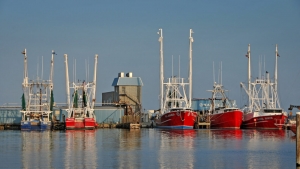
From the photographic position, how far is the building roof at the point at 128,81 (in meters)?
128

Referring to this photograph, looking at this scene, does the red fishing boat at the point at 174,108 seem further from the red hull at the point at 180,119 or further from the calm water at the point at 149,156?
the calm water at the point at 149,156

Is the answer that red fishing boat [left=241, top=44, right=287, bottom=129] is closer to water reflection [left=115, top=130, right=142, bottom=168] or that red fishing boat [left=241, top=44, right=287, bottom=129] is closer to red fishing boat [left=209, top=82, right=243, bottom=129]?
red fishing boat [left=209, top=82, right=243, bottom=129]

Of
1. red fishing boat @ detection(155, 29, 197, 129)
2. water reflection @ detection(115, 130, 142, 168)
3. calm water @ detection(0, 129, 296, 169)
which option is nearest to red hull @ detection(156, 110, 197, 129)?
red fishing boat @ detection(155, 29, 197, 129)

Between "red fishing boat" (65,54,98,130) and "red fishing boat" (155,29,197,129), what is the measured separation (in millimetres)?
11700

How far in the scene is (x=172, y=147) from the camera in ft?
186

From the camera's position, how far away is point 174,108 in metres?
103

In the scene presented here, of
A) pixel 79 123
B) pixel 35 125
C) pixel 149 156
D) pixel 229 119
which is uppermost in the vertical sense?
pixel 229 119

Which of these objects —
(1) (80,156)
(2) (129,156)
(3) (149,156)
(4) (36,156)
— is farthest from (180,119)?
(4) (36,156)

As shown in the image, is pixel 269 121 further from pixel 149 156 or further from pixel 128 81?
pixel 149 156

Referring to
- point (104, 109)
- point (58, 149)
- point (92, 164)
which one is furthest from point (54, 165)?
point (104, 109)

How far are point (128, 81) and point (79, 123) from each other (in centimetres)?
3153

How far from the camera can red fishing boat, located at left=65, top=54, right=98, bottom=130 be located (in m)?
99.0

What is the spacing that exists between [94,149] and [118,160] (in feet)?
34.4

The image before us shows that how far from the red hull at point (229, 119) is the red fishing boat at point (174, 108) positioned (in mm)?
4601
